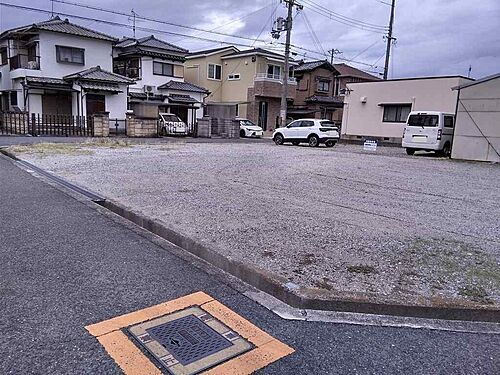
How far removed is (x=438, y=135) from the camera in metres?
15.6

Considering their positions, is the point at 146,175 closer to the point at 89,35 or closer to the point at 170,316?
the point at 170,316

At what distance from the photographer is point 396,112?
77.0 feet

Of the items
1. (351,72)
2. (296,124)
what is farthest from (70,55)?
(351,72)

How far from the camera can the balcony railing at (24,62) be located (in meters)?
24.5

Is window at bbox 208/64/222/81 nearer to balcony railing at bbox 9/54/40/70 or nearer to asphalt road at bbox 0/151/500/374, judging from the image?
balcony railing at bbox 9/54/40/70

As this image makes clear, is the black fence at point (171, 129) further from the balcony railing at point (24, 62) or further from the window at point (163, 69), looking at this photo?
the balcony railing at point (24, 62)

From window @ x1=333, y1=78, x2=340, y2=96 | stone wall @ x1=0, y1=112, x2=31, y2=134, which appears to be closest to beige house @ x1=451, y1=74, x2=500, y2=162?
stone wall @ x1=0, y1=112, x2=31, y2=134

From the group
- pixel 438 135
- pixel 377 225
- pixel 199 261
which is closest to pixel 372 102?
pixel 438 135

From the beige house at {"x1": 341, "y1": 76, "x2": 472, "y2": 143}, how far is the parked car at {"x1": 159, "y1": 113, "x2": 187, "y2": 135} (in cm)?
1096

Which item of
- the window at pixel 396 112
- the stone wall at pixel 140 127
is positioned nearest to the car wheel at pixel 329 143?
the window at pixel 396 112

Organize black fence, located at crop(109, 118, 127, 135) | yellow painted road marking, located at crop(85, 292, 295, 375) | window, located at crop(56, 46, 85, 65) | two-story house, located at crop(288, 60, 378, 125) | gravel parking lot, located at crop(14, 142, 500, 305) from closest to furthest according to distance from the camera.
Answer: yellow painted road marking, located at crop(85, 292, 295, 375)
gravel parking lot, located at crop(14, 142, 500, 305)
black fence, located at crop(109, 118, 127, 135)
window, located at crop(56, 46, 85, 65)
two-story house, located at crop(288, 60, 378, 125)

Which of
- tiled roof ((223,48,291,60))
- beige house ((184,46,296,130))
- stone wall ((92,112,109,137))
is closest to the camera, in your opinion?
stone wall ((92,112,109,137))

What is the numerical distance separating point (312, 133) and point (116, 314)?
18748 mm

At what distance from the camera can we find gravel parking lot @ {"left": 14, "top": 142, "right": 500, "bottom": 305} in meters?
3.37
